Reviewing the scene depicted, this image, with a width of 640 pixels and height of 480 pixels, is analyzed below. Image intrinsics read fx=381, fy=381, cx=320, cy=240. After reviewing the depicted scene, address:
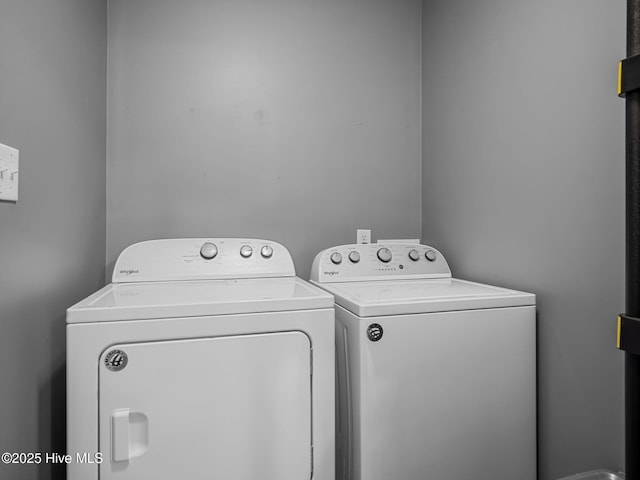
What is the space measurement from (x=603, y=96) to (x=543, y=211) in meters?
0.37

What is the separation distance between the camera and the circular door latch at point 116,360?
3.04 ft

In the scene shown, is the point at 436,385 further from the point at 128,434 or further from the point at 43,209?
the point at 43,209

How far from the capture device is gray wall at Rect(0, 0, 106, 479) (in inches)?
34.7

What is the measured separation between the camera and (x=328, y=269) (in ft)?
5.31

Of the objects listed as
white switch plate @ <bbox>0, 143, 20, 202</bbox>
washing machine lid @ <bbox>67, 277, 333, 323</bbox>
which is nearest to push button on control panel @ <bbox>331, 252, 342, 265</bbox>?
washing machine lid @ <bbox>67, 277, 333, 323</bbox>

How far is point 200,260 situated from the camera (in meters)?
1.53

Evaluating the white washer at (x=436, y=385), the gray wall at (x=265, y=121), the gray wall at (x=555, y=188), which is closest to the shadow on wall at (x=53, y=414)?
the gray wall at (x=265, y=121)

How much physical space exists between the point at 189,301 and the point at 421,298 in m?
0.69

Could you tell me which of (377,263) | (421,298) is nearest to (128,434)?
(421,298)

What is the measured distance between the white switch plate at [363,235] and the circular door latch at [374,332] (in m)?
0.87

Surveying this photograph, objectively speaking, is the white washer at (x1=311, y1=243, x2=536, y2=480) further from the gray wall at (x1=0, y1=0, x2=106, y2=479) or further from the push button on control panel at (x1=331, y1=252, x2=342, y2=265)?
the gray wall at (x1=0, y1=0, x2=106, y2=479)

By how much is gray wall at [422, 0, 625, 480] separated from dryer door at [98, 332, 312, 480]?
806 mm

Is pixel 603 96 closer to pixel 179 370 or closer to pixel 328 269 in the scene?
pixel 328 269

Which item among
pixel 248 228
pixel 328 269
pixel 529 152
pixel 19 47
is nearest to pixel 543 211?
pixel 529 152
